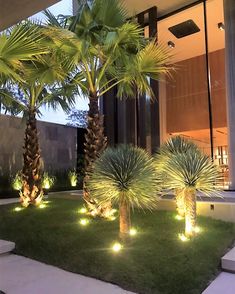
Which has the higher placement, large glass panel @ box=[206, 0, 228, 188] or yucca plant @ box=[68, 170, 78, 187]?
large glass panel @ box=[206, 0, 228, 188]

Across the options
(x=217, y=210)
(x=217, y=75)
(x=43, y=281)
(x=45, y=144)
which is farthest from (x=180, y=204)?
(x=45, y=144)

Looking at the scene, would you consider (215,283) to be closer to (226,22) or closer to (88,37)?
(88,37)

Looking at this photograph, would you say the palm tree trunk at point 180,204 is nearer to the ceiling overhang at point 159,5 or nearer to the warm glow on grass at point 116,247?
the warm glow on grass at point 116,247

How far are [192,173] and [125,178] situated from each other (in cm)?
94

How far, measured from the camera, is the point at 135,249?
4496 mm

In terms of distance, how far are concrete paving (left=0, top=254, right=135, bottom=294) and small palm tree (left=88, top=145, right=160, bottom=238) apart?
3.45ft

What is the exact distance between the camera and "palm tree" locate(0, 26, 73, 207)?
21.3 feet

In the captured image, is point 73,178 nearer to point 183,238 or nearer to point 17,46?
point 17,46

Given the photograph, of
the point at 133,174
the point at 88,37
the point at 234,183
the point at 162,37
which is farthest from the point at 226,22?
the point at 133,174

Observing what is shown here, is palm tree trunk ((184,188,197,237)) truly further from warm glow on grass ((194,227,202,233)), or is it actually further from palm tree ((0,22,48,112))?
palm tree ((0,22,48,112))

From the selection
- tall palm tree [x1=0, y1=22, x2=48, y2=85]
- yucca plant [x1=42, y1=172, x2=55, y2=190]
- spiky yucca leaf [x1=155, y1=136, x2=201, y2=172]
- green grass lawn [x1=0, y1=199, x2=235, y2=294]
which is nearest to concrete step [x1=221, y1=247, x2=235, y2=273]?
green grass lawn [x1=0, y1=199, x2=235, y2=294]

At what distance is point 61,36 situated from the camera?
5.66 m

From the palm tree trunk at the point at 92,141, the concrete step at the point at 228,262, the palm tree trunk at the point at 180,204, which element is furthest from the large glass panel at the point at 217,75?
the concrete step at the point at 228,262

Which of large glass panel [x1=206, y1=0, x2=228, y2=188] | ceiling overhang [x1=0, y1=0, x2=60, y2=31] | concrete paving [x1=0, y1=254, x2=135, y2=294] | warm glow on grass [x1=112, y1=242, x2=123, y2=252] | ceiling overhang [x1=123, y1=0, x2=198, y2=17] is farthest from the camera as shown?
ceiling overhang [x1=123, y1=0, x2=198, y2=17]
